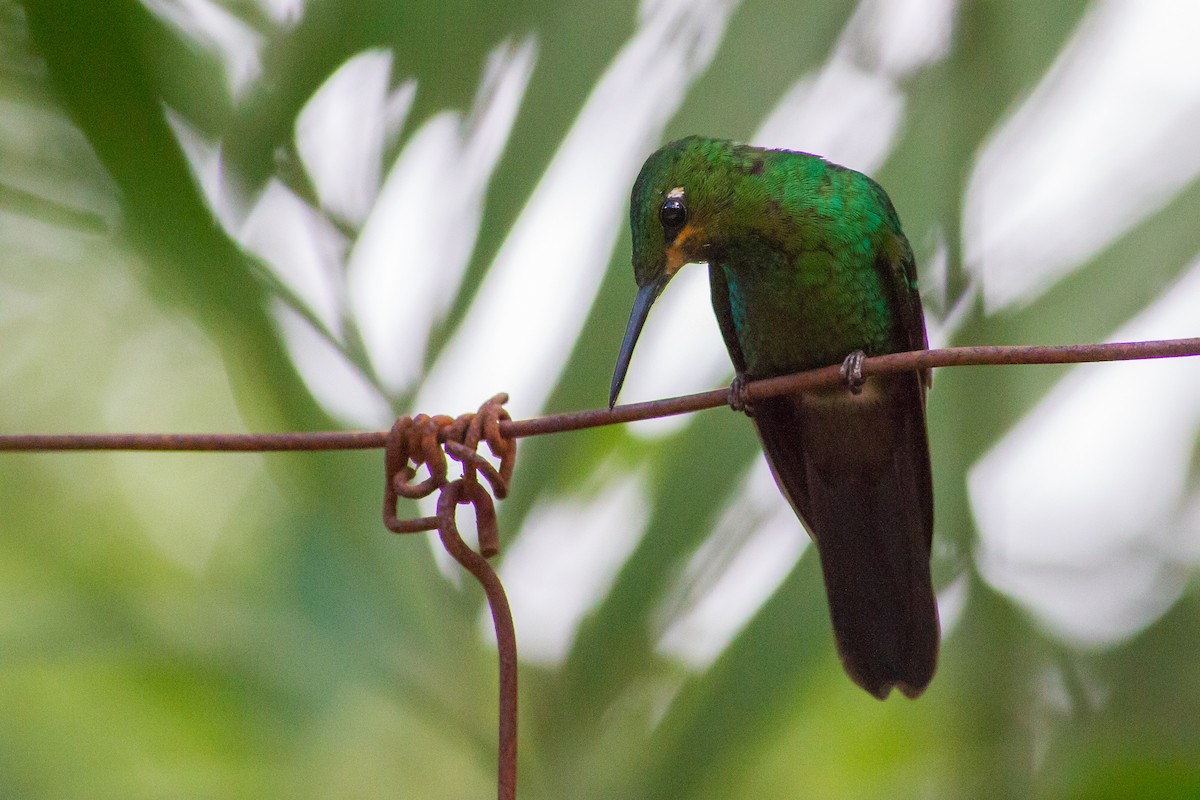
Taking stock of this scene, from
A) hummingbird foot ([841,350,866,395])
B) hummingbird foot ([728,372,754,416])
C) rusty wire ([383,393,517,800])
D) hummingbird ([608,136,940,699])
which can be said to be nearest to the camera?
rusty wire ([383,393,517,800])

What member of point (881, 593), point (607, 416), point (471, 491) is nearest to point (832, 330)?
point (881, 593)

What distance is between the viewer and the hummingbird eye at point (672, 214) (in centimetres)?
276

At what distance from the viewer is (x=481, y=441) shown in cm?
187

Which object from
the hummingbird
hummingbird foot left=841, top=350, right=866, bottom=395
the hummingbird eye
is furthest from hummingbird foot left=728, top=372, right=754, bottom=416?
the hummingbird eye

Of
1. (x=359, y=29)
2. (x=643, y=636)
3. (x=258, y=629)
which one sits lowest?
(x=258, y=629)

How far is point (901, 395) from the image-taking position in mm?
3041

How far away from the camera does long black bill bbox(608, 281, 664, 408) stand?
239 centimetres

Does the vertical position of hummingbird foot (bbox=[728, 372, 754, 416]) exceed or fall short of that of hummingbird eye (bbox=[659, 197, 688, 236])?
it falls short

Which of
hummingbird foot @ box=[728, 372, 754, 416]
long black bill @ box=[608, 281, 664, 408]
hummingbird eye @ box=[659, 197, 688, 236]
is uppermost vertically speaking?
hummingbird eye @ box=[659, 197, 688, 236]

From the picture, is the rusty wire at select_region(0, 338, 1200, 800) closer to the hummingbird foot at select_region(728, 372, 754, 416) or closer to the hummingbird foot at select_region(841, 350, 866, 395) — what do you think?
the hummingbird foot at select_region(841, 350, 866, 395)

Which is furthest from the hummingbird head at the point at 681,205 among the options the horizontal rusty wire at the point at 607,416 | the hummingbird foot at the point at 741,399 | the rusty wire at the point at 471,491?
the rusty wire at the point at 471,491

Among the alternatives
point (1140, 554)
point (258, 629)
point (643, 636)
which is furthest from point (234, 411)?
point (1140, 554)

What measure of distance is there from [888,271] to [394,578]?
1.45 metres

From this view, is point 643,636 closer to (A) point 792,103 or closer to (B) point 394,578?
(B) point 394,578
